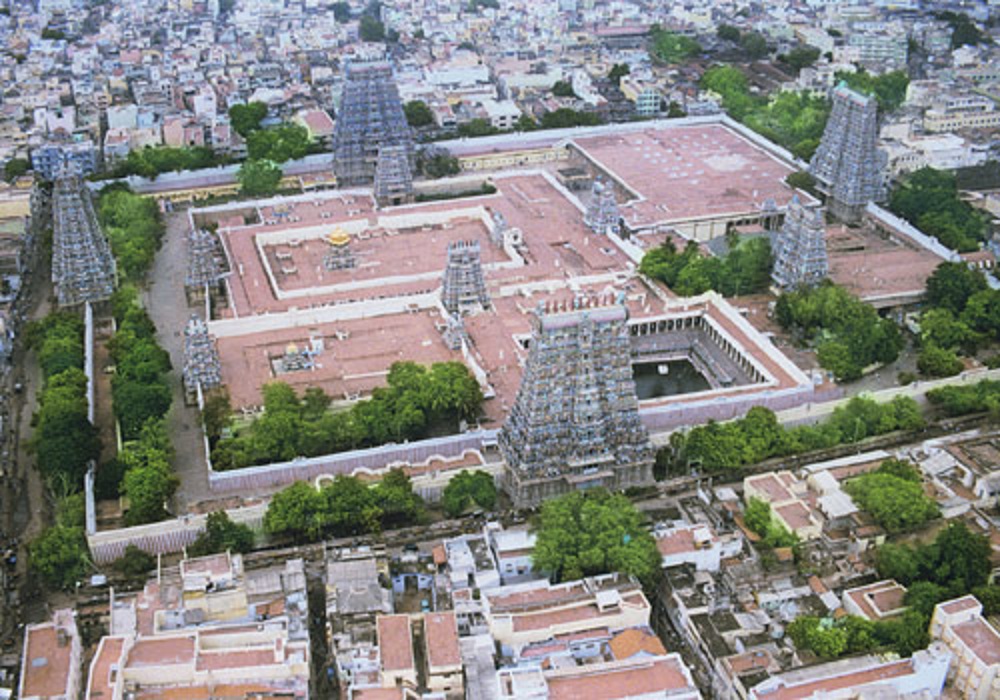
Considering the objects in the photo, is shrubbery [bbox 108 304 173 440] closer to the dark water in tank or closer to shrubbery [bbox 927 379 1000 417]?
the dark water in tank

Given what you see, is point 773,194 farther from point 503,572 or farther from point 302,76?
point 302,76

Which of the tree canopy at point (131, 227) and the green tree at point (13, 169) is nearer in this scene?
the tree canopy at point (131, 227)

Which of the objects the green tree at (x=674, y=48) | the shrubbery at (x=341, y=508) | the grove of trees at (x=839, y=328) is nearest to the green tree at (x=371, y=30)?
the green tree at (x=674, y=48)

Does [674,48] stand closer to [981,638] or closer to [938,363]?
[938,363]

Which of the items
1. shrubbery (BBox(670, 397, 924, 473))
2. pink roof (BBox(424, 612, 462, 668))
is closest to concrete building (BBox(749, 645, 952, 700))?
pink roof (BBox(424, 612, 462, 668))

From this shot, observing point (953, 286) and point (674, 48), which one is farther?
point (674, 48)

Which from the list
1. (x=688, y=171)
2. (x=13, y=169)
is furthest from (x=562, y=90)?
(x=13, y=169)

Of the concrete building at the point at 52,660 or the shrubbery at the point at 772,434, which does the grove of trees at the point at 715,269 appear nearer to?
the shrubbery at the point at 772,434
